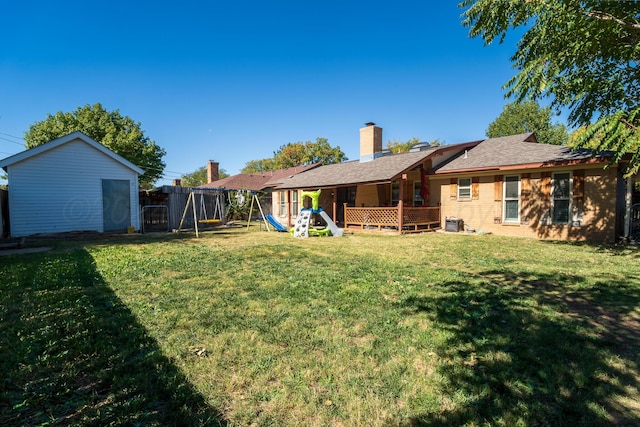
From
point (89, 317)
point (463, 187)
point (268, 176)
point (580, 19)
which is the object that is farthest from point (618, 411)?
point (268, 176)

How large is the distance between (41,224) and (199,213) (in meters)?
7.59

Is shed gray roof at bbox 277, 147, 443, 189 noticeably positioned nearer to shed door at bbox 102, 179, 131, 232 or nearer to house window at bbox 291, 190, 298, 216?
house window at bbox 291, 190, 298, 216

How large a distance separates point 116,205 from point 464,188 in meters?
17.0

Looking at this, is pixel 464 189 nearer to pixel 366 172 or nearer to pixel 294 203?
pixel 366 172

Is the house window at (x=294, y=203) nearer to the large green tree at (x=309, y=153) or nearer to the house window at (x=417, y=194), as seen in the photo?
the house window at (x=417, y=194)

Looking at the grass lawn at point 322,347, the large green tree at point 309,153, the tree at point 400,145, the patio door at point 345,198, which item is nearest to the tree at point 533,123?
the tree at point 400,145

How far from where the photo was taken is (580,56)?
29.4 feet

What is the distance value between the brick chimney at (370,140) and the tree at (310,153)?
1188 inches

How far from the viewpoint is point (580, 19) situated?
7852 millimetres

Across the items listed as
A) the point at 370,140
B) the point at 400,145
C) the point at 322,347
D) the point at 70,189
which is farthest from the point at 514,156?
the point at 400,145

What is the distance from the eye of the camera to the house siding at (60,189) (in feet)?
43.5

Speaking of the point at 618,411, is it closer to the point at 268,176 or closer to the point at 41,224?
the point at 41,224

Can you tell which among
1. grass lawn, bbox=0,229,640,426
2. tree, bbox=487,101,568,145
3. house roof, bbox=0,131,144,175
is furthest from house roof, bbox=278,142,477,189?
tree, bbox=487,101,568,145

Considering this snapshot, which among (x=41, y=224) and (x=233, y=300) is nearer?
(x=233, y=300)
